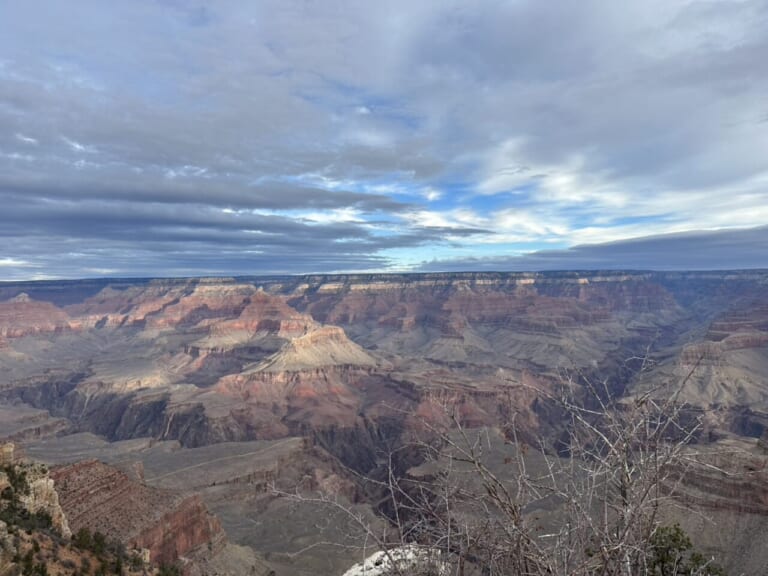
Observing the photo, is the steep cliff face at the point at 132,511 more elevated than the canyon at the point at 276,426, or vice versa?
A: the steep cliff face at the point at 132,511

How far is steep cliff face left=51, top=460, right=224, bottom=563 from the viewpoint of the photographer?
37.9 m

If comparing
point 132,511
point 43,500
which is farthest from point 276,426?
point 43,500

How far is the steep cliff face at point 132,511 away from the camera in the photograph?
124 ft

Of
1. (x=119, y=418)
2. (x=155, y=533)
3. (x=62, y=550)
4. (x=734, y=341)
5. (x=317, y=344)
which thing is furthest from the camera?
(x=317, y=344)

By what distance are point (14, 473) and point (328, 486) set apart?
2463 inches

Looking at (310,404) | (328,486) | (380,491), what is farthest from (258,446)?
(310,404)

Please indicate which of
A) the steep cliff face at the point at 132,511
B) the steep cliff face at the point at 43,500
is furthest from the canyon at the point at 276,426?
the steep cliff face at the point at 43,500

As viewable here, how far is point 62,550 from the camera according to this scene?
2406cm

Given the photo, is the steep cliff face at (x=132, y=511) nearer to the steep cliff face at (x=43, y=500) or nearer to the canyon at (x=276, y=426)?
the canyon at (x=276, y=426)

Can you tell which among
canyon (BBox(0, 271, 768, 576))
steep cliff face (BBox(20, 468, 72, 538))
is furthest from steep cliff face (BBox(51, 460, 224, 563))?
steep cliff face (BBox(20, 468, 72, 538))

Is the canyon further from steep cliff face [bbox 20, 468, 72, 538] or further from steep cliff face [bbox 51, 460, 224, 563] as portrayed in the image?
steep cliff face [bbox 20, 468, 72, 538]

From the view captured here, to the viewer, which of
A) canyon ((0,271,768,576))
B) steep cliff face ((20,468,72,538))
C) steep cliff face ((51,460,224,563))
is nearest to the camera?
steep cliff face ((20,468,72,538))

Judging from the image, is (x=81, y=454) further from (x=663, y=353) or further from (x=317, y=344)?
(x=663, y=353)

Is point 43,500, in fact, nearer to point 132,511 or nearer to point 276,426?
point 132,511
